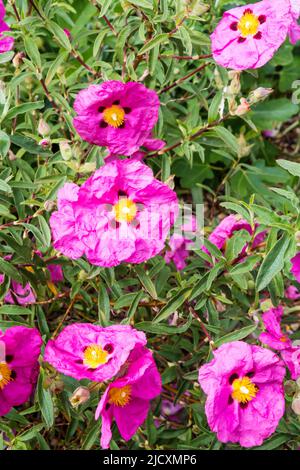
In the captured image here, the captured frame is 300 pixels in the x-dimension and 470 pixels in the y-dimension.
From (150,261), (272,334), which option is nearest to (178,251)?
(150,261)

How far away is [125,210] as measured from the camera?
Result: 1670 millimetres

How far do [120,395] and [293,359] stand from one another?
440 millimetres

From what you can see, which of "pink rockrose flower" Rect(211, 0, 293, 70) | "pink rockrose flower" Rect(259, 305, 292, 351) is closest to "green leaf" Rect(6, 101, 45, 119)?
"pink rockrose flower" Rect(211, 0, 293, 70)

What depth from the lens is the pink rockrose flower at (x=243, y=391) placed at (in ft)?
5.23

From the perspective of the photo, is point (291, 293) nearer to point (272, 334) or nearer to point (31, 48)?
point (272, 334)

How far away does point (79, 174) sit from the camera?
1817 millimetres

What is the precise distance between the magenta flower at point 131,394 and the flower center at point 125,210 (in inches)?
12.4

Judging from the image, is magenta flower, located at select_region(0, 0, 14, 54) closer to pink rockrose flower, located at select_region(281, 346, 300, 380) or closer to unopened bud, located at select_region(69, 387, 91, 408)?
unopened bud, located at select_region(69, 387, 91, 408)

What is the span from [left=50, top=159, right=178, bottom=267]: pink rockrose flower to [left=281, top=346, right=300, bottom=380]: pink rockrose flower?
428mm

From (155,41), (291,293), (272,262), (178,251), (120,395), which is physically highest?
(155,41)

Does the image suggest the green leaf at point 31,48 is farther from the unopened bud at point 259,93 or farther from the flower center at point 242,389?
the flower center at point 242,389

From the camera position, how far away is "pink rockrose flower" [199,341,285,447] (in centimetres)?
159

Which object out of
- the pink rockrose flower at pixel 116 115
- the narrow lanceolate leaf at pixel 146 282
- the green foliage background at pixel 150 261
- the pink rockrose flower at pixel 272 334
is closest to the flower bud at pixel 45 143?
the green foliage background at pixel 150 261

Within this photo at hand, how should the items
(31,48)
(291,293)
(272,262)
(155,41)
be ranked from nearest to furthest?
(272,262)
(155,41)
(31,48)
(291,293)
